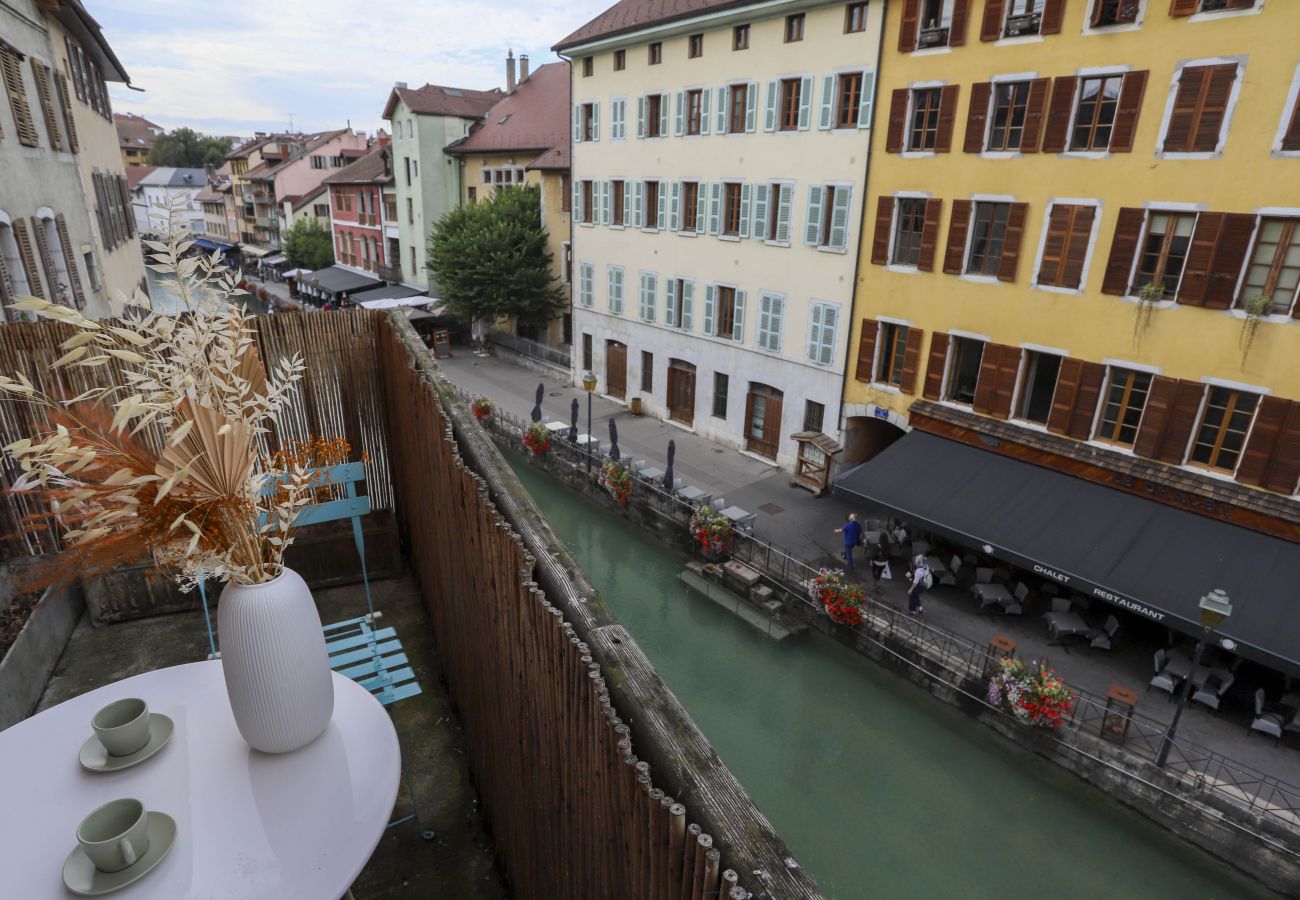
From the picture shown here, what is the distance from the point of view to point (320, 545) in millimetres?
8008

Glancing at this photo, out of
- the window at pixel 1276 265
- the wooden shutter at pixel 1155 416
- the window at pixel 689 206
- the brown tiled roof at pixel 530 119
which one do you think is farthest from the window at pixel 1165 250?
the brown tiled roof at pixel 530 119

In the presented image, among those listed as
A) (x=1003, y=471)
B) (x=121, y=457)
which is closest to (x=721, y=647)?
(x=1003, y=471)

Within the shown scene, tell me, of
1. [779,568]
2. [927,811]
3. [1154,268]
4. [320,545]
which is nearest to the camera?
[320,545]

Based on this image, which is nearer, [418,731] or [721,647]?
[418,731]

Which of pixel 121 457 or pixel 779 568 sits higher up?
pixel 121 457

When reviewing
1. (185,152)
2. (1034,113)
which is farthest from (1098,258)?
(185,152)

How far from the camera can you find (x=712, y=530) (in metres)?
14.0

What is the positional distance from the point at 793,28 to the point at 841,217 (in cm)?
435

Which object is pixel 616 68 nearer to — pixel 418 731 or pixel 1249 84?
pixel 1249 84

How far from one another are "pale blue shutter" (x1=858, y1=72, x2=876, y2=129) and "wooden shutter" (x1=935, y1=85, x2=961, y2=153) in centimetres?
154

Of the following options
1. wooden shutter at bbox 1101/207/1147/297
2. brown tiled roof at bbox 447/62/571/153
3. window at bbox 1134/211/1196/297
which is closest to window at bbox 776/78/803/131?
wooden shutter at bbox 1101/207/1147/297

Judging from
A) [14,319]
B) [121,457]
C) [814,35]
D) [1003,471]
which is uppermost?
[814,35]

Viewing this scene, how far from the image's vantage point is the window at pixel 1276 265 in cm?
1018

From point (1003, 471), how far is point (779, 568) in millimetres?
4328
